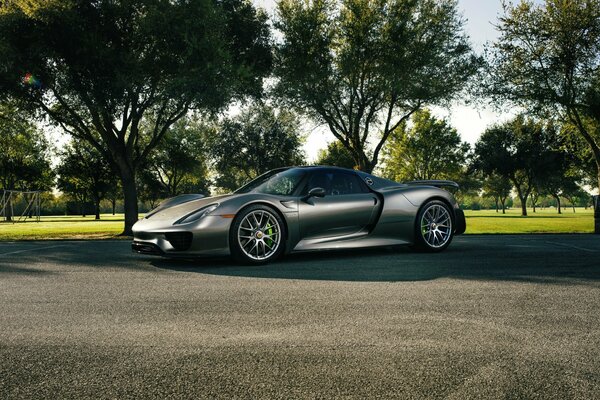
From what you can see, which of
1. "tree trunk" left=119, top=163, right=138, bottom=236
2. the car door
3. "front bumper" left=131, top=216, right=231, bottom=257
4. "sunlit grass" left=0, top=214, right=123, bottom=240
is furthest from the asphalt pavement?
"tree trunk" left=119, top=163, right=138, bottom=236

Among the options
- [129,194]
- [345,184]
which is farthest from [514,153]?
[345,184]

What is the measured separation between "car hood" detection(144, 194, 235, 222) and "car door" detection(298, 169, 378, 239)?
1.12m

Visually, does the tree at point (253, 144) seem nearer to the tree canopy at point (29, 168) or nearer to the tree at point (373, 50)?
the tree canopy at point (29, 168)

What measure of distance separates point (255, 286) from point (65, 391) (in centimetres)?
301

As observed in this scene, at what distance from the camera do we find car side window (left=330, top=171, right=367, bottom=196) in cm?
796

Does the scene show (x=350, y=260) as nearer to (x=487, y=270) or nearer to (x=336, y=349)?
(x=487, y=270)

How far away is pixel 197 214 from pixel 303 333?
383 cm

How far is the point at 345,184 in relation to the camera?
8062 mm

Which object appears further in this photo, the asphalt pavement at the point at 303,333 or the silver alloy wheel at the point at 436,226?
the silver alloy wheel at the point at 436,226

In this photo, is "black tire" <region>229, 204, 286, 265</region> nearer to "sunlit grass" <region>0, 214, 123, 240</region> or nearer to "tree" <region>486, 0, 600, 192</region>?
"sunlit grass" <region>0, 214, 123, 240</region>

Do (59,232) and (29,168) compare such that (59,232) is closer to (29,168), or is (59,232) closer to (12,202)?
(12,202)

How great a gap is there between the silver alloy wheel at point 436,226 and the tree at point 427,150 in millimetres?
46367

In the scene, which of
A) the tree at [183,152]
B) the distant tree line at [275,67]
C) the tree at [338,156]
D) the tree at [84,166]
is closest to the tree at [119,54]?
the distant tree line at [275,67]

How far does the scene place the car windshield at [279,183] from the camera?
25.5 feet
